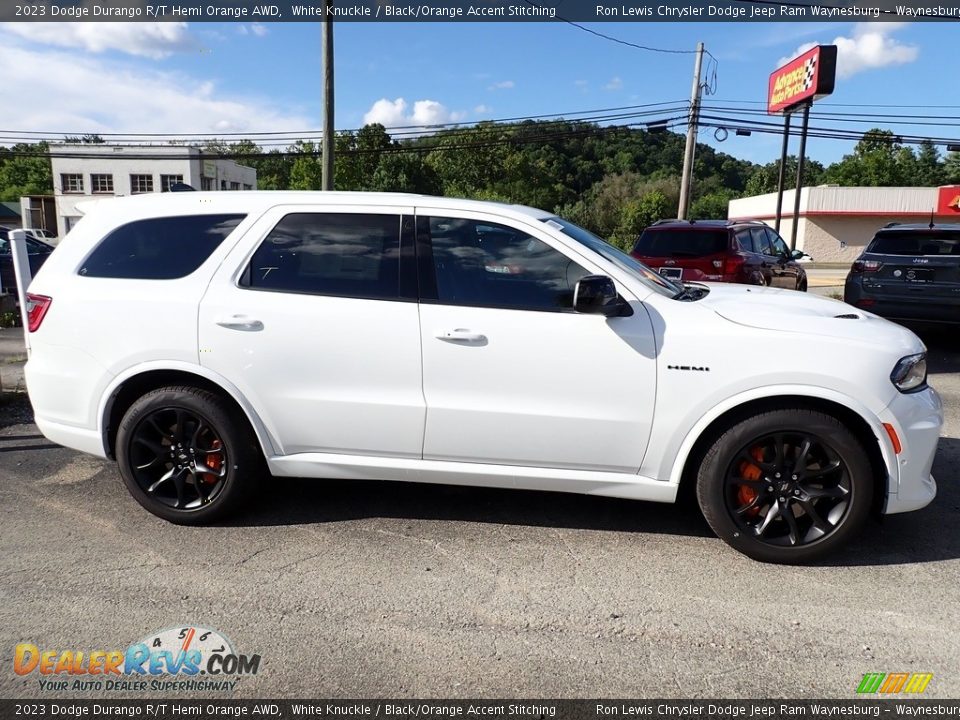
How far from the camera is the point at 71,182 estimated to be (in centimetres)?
5975

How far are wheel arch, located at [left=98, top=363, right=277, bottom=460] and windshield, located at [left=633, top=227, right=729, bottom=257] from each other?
7.05 m

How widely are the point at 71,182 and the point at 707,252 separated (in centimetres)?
6376

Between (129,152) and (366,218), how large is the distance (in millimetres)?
62649

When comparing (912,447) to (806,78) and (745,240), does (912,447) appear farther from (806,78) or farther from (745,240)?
(806,78)

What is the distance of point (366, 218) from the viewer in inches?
157

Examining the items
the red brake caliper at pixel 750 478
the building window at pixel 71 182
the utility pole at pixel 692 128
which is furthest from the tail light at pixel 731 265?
the building window at pixel 71 182

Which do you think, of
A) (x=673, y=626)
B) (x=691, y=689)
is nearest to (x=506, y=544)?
(x=673, y=626)

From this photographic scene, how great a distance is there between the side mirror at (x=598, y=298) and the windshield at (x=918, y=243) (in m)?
7.36

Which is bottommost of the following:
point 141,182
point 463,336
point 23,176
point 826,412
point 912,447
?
point 912,447

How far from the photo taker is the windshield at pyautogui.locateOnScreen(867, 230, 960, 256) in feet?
29.2

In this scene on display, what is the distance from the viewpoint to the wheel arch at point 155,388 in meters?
3.94

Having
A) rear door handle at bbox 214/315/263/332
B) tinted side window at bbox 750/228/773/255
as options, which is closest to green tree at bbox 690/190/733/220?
tinted side window at bbox 750/228/773/255

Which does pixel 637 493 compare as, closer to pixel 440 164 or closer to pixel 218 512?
pixel 218 512

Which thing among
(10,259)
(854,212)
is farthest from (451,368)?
(854,212)
